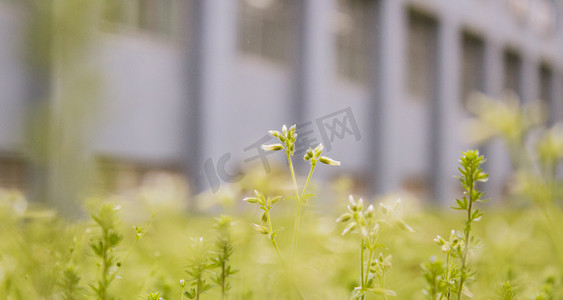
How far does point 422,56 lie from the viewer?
1416cm

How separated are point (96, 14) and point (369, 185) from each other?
1050 cm

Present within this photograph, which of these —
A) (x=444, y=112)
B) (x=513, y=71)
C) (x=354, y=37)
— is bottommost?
(x=444, y=112)

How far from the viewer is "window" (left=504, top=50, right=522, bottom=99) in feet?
59.6

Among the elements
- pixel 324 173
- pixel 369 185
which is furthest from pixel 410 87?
pixel 324 173

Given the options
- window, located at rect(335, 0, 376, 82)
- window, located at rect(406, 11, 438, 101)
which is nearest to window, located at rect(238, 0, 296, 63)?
window, located at rect(335, 0, 376, 82)

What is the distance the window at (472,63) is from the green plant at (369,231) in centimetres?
1608

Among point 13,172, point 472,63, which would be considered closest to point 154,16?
point 13,172

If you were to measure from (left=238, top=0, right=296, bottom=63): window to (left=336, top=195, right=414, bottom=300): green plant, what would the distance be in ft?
28.9

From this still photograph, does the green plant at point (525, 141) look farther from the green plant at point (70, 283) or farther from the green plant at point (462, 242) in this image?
the green plant at point (70, 283)

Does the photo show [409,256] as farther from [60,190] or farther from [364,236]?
[60,190]

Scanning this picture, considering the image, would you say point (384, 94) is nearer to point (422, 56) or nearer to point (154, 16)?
point (422, 56)

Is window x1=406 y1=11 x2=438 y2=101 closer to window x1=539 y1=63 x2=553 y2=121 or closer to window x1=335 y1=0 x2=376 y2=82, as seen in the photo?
window x1=335 y1=0 x2=376 y2=82

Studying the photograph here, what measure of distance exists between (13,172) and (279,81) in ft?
14.3

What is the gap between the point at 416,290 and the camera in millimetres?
859
